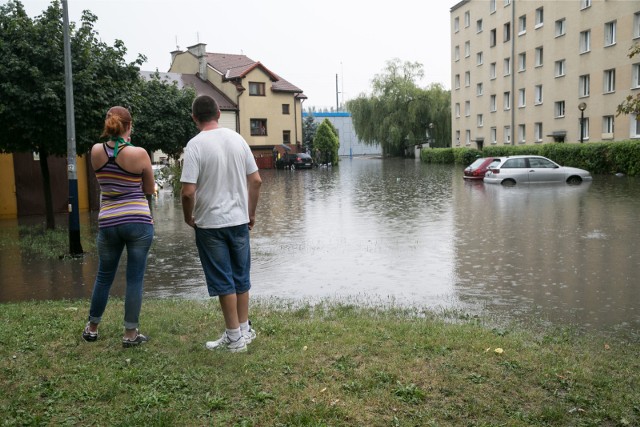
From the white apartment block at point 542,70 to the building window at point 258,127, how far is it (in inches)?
733

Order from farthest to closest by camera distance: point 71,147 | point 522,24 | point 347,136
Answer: point 347,136 → point 522,24 → point 71,147

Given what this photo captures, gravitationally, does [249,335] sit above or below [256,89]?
below

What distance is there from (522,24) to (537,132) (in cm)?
879

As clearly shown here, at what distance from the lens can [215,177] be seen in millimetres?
4734

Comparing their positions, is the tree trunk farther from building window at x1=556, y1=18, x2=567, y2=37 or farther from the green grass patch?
building window at x1=556, y1=18, x2=567, y2=37

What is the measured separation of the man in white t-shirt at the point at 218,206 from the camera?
4704 millimetres

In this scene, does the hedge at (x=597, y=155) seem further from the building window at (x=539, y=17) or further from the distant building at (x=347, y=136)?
the distant building at (x=347, y=136)

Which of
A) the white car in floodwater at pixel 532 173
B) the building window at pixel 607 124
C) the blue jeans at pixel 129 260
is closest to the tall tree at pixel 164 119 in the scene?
the white car in floodwater at pixel 532 173

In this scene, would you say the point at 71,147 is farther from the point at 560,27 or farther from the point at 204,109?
the point at 560,27

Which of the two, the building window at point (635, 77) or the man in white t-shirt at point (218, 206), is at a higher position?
the building window at point (635, 77)

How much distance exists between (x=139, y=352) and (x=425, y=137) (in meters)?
62.5

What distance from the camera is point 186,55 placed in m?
58.0

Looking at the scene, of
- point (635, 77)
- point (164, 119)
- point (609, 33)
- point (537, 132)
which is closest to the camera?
point (164, 119)

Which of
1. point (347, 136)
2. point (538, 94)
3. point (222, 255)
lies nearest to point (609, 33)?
point (538, 94)
